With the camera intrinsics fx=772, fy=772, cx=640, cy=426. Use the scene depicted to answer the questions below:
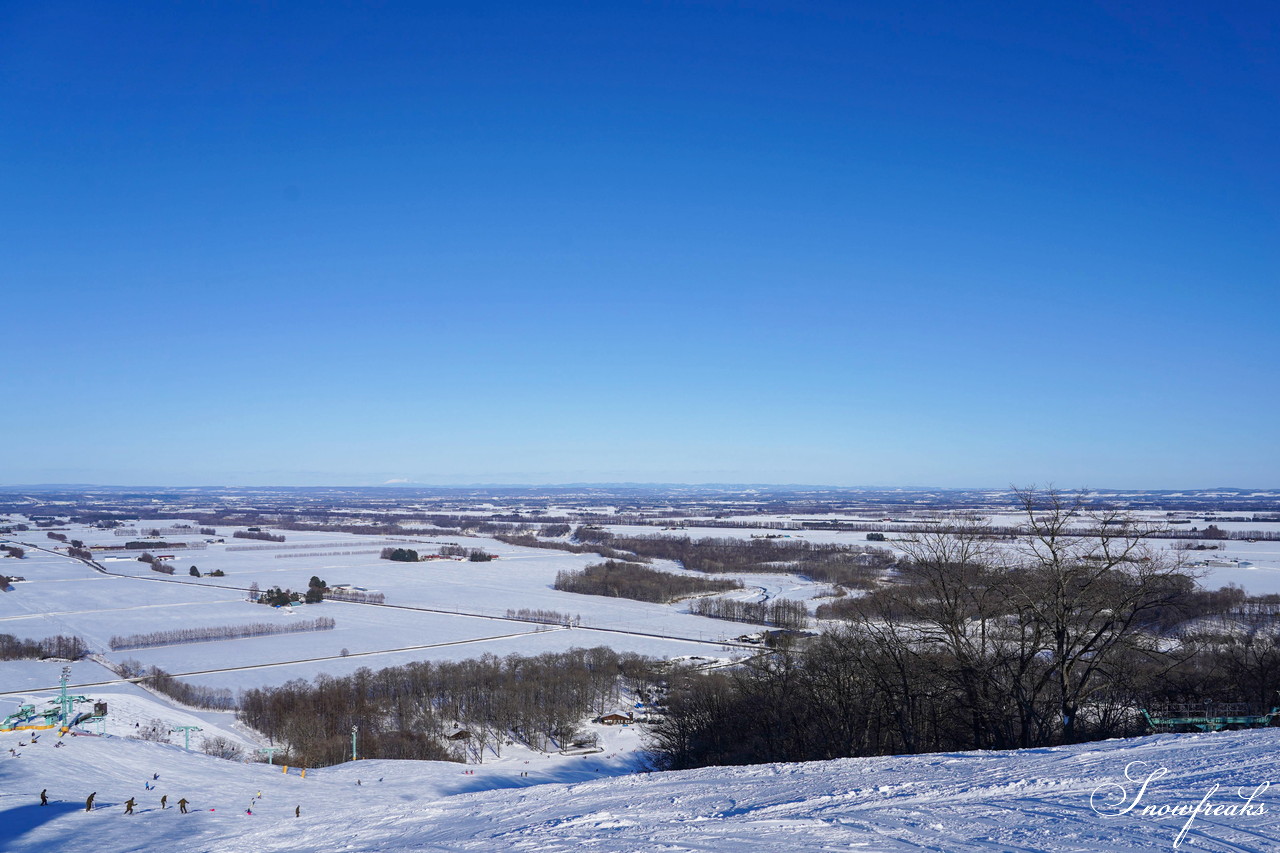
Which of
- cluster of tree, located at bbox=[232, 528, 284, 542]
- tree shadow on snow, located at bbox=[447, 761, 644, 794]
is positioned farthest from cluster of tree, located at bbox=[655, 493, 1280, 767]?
cluster of tree, located at bbox=[232, 528, 284, 542]

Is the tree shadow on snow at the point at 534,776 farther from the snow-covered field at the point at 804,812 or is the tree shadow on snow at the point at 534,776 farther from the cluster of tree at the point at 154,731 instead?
the cluster of tree at the point at 154,731

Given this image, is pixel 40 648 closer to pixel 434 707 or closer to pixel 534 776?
pixel 434 707

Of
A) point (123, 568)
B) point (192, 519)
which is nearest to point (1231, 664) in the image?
point (123, 568)

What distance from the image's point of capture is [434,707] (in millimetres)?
29281

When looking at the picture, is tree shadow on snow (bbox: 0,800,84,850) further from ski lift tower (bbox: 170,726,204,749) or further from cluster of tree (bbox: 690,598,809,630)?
cluster of tree (bbox: 690,598,809,630)

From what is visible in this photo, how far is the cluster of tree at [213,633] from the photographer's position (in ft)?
128

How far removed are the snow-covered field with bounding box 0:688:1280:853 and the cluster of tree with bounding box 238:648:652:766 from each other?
12.2 metres

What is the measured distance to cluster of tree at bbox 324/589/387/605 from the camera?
179ft

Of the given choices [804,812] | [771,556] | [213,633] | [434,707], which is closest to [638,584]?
[771,556]

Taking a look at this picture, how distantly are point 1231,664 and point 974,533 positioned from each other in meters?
8.16

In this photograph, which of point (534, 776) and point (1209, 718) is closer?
point (1209, 718)

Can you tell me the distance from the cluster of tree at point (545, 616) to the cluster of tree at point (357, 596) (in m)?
11.0

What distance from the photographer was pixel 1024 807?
5.78 meters

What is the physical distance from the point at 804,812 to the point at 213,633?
43.8 meters
